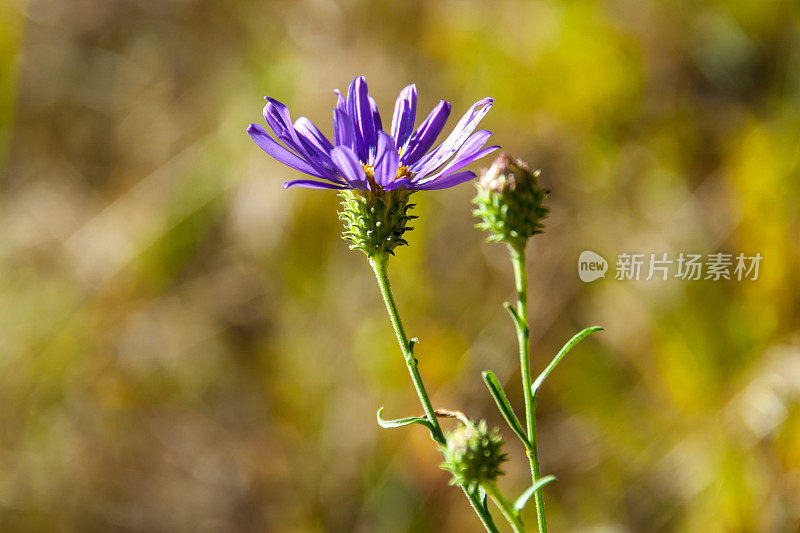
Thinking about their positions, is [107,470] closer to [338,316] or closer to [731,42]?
[338,316]

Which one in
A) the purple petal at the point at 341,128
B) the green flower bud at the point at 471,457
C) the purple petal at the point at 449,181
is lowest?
the green flower bud at the point at 471,457

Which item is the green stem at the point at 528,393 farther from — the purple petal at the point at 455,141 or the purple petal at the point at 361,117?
the purple petal at the point at 361,117

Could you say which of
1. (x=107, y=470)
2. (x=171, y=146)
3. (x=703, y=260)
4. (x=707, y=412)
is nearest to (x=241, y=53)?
(x=171, y=146)

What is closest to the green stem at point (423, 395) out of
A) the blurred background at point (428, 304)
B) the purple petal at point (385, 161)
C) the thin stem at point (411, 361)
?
the thin stem at point (411, 361)

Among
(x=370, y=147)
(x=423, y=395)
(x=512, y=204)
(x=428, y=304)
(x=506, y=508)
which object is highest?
(x=428, y=304)

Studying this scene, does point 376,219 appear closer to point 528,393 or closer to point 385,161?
point 385,161

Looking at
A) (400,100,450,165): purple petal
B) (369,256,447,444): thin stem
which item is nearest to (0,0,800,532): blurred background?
(400,100,450,165): purple petal

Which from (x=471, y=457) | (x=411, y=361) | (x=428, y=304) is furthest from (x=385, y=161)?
(x=428, y=304)

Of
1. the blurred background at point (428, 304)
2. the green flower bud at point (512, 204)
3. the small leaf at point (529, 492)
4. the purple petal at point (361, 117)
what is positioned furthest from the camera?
the blurred background at point (428, 304)
